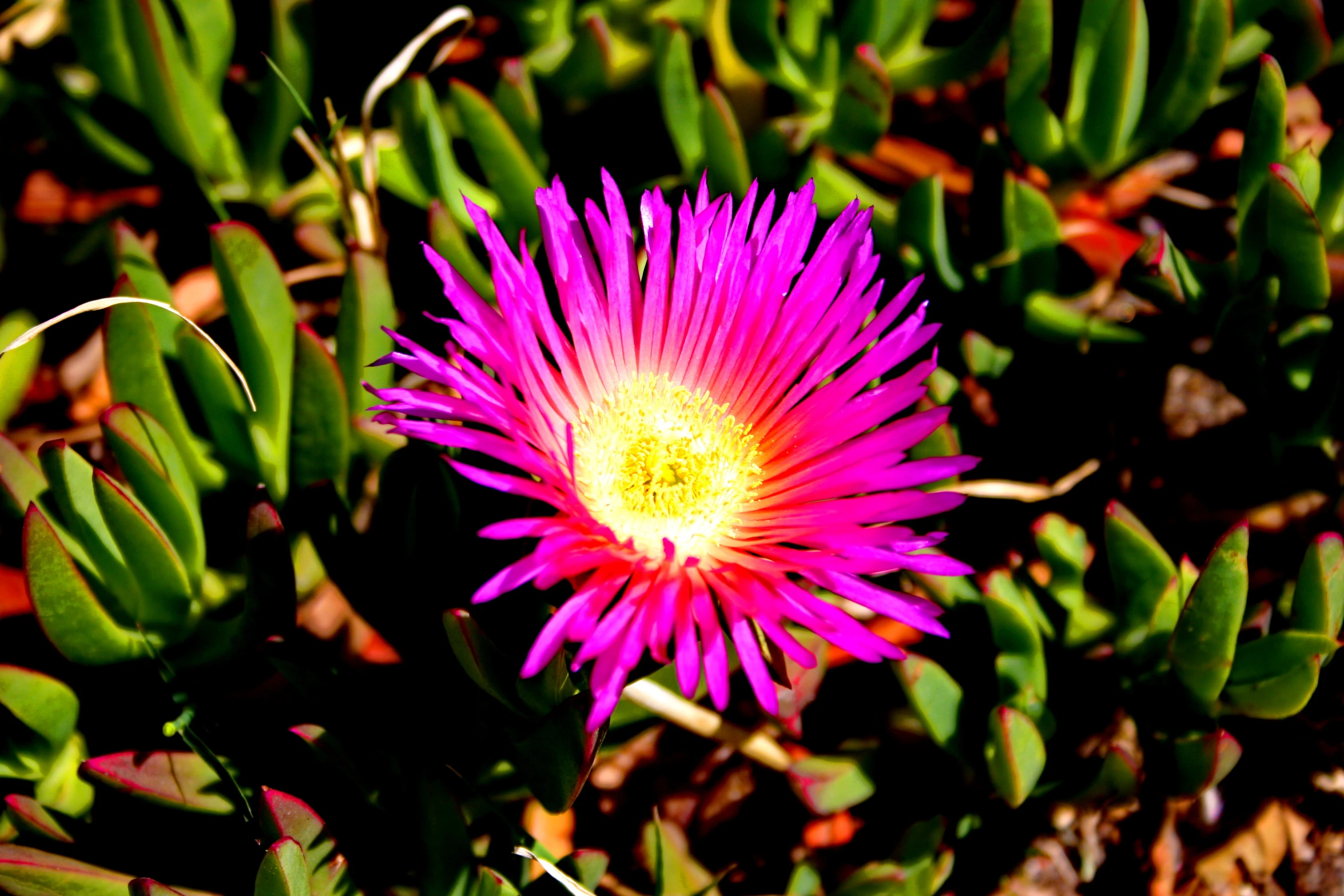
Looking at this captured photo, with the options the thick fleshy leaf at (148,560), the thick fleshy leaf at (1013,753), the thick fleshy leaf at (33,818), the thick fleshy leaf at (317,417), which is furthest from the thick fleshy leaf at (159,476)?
the thick fleshy leaf at (1013,753)

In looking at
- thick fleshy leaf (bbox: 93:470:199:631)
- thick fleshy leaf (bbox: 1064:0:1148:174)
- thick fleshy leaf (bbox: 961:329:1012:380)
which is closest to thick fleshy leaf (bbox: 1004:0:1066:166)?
thick fleshy leaf (bbox: 1064:0:1148:174)

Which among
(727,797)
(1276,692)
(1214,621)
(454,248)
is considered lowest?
(727,797)

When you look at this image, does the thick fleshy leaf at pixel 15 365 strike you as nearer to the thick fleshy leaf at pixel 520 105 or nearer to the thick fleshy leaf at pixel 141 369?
the thick fleshy leaf at pixel 141 369

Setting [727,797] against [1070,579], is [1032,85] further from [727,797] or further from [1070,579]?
[727,797]

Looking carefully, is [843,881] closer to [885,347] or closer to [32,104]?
[885,347]

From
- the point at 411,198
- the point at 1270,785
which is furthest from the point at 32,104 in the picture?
the point at 1270,785

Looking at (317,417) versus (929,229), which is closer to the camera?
(317,417)

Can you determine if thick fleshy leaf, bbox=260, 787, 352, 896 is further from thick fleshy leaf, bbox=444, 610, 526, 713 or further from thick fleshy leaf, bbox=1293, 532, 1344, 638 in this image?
thick fleshy leaf, bbox=1293, 532, 1344, 638

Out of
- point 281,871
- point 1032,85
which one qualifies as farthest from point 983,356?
point 281,871
